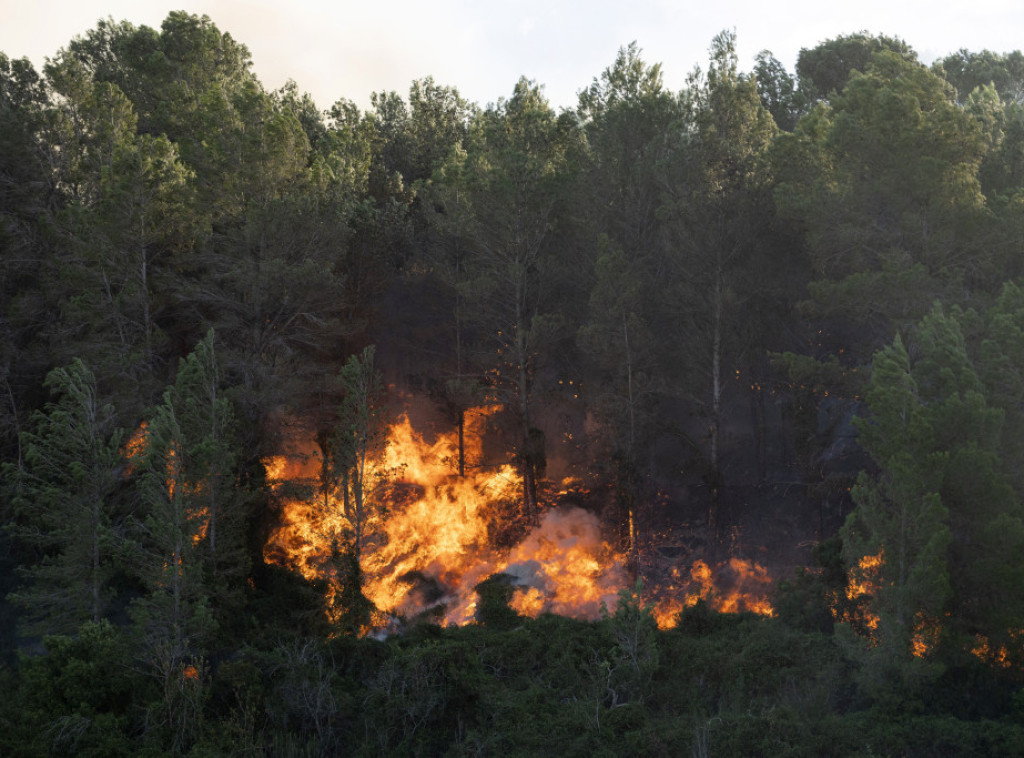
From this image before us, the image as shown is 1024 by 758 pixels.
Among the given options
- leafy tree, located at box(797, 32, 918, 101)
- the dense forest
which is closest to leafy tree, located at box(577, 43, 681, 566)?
the dense forest

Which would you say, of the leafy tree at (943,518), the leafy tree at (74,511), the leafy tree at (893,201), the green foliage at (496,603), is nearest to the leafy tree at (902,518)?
the leafy tree at (943,518)

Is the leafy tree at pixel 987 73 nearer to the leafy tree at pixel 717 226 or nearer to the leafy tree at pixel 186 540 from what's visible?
the leafy tree at pixel 717 226

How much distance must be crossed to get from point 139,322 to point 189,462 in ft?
24.7

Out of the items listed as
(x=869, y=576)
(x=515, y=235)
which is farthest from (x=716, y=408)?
(x=869, y=576)

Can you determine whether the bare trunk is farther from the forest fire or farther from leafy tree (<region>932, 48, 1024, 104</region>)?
leafy tree (<region>932, 48, 1024, 104</region>)

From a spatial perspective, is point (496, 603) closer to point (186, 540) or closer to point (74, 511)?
point (186, 540)

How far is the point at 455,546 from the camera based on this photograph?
30.1 meters

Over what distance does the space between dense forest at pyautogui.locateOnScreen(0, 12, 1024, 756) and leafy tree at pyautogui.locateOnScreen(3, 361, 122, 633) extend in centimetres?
12

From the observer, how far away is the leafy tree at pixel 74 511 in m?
20.6

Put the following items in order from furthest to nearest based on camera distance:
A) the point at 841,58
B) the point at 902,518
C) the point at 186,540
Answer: the point at 841,58
the point at 186,540
the point at 902,518

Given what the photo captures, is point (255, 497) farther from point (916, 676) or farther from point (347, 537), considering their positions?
point (916, 676)

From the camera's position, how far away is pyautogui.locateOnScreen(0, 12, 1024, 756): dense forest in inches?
705

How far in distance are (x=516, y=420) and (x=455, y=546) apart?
16.1ft

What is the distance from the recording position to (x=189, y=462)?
21125mm
